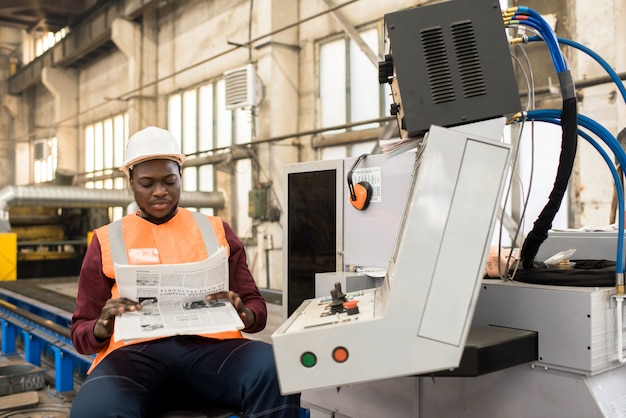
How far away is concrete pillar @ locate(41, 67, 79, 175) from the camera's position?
1058 cm

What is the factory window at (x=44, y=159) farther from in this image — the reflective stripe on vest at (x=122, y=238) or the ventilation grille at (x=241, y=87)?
the reflective stripe on vest at (x=122, y=238)

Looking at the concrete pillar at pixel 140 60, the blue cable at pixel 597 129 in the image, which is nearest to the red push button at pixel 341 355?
the blue cable at pixel 597 129

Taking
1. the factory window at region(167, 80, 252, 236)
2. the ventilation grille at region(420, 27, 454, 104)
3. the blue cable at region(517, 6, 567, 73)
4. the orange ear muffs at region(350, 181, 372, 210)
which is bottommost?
the orange ear muffs at region(350, 181, 372, 210)

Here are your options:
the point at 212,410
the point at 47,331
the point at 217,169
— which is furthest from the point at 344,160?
the point at 217,169

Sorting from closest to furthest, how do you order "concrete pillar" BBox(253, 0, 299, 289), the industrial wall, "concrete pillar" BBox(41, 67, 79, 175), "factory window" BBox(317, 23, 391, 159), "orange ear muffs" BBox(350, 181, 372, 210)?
"orange ear muffs" BBox(350, 181, 372, 210) → the industrial wall → "factory window" BBox(317, 23, 391, 159) → "concrete pillar" BBox(253, 0, 299, 289) → "concrete pillar" BBox(41, 67, 79, 175)

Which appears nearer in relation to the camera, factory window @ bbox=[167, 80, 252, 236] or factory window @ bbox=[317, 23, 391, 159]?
factory window @ bbox=[317, 23, 391, 159]

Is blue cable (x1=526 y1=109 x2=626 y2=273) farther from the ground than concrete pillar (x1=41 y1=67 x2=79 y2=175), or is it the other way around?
concrete pillar (x1=41 y1=67 x2=79 y2=175)

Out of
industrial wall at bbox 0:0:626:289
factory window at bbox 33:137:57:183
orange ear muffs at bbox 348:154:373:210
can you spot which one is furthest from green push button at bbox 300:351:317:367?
factory window at bbox 33:137:57:183

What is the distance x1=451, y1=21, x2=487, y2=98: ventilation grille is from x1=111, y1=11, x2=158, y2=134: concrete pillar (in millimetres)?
7533

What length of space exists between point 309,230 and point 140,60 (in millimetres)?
6877

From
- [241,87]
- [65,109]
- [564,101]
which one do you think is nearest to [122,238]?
[564,101]

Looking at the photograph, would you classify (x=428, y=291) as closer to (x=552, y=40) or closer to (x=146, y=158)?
(x=552, y=40)

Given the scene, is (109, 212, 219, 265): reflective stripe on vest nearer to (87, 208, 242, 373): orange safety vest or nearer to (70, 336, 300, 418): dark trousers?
(87, 208, 242, 373): orange safety vest

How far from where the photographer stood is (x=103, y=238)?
1488 mm
